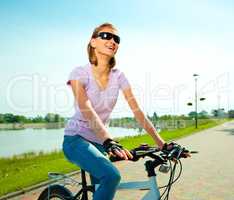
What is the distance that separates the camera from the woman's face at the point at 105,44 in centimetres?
354

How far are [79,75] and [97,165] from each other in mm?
781

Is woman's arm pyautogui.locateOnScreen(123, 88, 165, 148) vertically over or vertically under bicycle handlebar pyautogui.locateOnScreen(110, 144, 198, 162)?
over

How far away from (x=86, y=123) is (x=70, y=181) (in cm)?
65

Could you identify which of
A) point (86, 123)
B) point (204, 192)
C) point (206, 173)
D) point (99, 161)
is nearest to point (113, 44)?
point (86, 123)

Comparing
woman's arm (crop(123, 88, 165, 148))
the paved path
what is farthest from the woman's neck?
the paved path

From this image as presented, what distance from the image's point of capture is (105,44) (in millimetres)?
3549

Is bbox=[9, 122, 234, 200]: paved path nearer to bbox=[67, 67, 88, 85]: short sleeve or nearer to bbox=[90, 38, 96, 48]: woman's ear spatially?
bbox=[67, 67, 88, 85]: short sleeve

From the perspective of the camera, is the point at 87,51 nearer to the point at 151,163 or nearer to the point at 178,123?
the point at 151,163

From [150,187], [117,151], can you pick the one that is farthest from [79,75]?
[150,187]

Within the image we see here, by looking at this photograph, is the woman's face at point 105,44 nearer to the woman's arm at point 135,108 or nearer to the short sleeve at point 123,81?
the short sleeve at point 123,81

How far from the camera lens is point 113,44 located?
11.7 ft

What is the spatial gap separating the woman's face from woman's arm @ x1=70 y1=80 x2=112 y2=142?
→ 37 cm

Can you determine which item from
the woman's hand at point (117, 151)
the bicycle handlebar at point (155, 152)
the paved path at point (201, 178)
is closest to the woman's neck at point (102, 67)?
the bicycle handlebar at point (155, 152)

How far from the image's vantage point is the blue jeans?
302 cm
